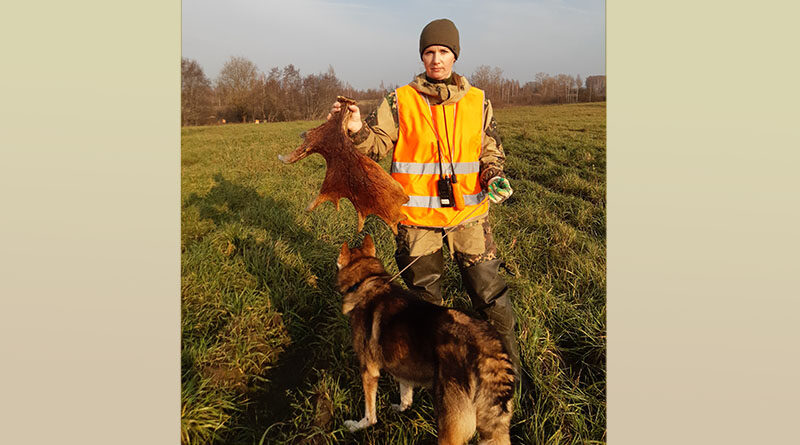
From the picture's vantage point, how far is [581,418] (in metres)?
2.23

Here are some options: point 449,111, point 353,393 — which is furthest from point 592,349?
point 449,111

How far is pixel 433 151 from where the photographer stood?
237 cm

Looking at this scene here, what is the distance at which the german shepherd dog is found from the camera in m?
1.76

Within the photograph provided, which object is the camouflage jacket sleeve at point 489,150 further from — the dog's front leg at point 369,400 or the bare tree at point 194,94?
the bare tree at point 194,94

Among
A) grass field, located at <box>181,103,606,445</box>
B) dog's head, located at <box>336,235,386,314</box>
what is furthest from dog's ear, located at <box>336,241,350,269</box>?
grass field, located at <box>181,103,606,445</box>

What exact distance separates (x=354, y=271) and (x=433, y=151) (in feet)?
3.39

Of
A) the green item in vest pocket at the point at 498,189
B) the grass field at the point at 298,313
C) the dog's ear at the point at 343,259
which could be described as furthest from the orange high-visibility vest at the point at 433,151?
the grass field at the point at 298,313

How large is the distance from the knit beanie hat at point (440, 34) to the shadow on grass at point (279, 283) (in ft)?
6.96

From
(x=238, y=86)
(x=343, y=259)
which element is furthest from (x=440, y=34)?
(x=343, y=259)

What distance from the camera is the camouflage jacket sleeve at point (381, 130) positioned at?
229cm

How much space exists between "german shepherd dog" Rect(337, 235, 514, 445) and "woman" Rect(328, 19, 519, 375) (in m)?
0.39
